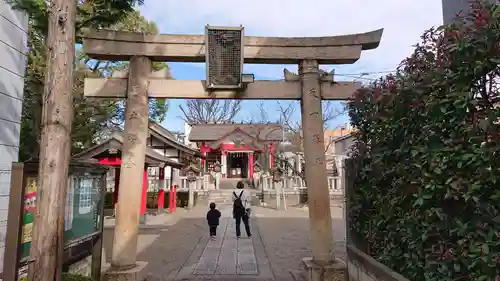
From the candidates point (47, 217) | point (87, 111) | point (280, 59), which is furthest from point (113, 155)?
point (47, 217)

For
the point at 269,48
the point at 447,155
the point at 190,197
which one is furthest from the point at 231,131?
the point at 447,155

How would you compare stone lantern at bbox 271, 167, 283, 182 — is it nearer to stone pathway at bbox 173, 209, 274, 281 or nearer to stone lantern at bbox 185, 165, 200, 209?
stone lantern at bbox 185, 165, 200, 209

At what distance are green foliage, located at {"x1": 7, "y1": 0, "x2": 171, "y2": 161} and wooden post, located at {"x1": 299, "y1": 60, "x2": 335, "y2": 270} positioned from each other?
2552mm

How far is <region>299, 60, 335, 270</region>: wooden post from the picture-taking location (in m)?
5.82

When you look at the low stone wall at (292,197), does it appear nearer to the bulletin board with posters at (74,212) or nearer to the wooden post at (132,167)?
the bulletin board with posters at (74,212)

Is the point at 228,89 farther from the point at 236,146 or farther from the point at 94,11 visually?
the point at 236,146

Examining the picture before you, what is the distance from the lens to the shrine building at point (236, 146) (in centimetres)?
3253

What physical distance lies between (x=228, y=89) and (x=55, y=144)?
308 cm

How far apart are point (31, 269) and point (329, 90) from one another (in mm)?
5030

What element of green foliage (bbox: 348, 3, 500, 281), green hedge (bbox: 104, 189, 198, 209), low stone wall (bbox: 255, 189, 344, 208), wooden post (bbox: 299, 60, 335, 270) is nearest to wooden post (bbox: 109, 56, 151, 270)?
wooden post (bbox: 299, 60, 335, 270)

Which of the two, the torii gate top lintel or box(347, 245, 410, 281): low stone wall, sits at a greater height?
the torii gate top lintel

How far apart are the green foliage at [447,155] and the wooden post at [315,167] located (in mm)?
1972

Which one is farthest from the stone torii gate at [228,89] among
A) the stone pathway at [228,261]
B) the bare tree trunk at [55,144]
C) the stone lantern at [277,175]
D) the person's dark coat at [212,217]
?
the stone lantern at [277,175]

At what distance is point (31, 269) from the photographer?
11.2 feet
